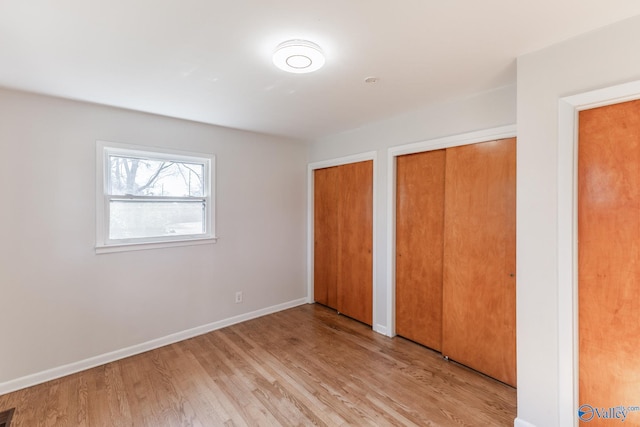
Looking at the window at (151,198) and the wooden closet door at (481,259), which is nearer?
the wooden closet door at (481,259)

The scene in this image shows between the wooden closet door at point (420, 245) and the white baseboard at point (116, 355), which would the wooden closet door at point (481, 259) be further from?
the white baseboard at point (116, 355)

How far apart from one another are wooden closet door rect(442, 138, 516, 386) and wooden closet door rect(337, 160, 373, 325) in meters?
0.95

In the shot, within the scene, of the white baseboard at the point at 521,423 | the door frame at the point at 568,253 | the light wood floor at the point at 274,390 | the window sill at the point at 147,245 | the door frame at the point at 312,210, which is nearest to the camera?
the door frame at the point at 568,253

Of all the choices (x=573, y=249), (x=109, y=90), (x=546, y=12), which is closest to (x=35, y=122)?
(x=109, y=90)

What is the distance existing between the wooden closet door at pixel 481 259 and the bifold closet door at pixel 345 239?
0.97 meters

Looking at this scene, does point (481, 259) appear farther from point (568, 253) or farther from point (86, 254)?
point (86, 254)

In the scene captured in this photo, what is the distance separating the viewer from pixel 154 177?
9.82 feet

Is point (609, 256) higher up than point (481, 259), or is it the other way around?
point (609, 256)

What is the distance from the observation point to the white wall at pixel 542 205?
5.23 ft

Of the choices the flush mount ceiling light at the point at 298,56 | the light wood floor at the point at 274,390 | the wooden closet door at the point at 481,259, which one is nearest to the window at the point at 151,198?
the light wood floor at the point at 274,390

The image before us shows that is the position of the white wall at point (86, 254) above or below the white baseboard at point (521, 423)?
above

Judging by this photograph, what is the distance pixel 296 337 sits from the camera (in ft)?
10.4
